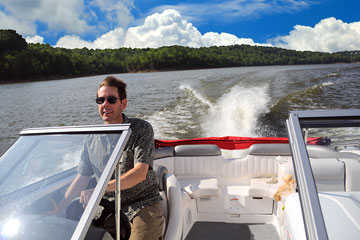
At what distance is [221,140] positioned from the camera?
357 centimetres

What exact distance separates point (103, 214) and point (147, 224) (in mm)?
394

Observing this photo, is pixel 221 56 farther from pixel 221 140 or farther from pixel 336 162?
pixel 336 162

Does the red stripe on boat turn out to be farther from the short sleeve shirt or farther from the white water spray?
the white water spray

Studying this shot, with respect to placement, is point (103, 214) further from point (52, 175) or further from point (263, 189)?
point (263, 189)

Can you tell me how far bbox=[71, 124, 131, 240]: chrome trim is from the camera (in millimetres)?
877

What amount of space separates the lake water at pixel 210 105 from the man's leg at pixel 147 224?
19.5 feet

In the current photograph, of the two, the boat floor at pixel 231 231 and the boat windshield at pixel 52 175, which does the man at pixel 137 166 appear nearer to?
the boat windshield at pixel 52 175

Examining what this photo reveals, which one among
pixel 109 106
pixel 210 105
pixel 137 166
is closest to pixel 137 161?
pixel 137 166

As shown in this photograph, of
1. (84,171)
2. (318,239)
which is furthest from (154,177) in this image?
(318,239)

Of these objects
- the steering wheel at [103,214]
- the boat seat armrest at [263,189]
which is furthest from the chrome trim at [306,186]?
the boat seat armrest at [263,189]

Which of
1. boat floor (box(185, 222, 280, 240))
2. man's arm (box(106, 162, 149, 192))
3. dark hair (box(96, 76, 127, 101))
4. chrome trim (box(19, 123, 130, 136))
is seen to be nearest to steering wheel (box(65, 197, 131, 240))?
man's arm (box(106, 162, 149, 192))

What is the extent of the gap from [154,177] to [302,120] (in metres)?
0.87

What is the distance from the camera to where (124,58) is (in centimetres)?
2750

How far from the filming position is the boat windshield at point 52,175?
951 mm
